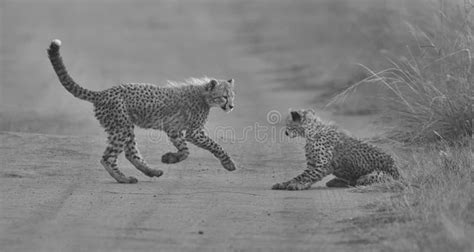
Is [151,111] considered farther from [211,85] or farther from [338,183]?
[338,183]

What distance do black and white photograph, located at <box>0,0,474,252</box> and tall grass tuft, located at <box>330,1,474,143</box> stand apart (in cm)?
2

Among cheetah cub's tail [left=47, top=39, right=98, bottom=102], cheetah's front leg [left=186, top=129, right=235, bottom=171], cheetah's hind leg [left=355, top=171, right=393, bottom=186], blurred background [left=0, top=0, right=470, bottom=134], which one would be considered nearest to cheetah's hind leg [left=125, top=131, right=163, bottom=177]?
cheetah cub's tail [left=47, top=39, right=98, bottom=102]

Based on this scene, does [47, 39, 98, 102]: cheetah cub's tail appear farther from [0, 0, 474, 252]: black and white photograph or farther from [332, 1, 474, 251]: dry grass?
[332, 1, 474, 251]: dry grass

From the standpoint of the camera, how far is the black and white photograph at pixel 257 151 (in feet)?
25.6

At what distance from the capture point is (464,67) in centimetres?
1141


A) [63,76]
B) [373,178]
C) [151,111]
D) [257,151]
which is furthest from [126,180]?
[257,151]

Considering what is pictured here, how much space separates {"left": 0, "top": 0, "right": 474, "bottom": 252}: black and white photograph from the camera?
7.81 meters

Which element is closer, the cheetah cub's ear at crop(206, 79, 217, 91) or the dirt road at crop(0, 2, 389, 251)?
the dirt road at crop(0, 2, 389, 251)

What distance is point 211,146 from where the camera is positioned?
11.4m

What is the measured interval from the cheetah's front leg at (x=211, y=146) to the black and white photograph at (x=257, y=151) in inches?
0.5

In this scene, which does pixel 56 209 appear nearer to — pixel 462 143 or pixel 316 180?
pixel 316 180

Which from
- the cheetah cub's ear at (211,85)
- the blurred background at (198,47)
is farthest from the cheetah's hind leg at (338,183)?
the blurred background at (198,47)

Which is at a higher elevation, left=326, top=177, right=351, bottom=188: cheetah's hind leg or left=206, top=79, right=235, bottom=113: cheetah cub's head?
left=206, top=79, right=235, bottom=113: cheetah cub's head

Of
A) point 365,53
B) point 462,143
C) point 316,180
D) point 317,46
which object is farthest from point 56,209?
point 317,46
